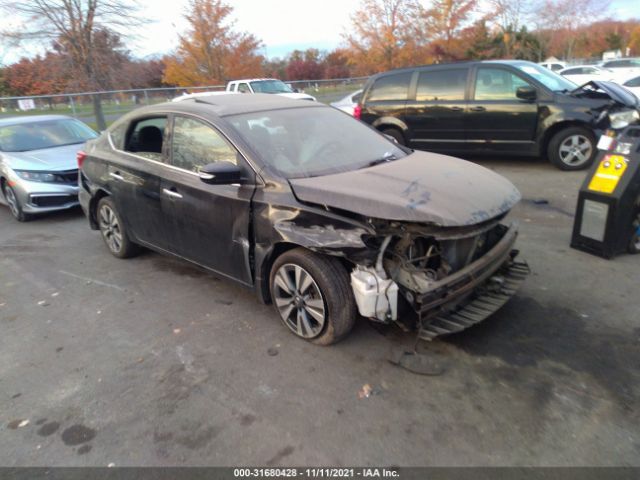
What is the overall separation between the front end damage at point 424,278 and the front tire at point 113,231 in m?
3.05

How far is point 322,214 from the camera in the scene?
3061 mm

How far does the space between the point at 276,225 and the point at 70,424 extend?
5.78 ft

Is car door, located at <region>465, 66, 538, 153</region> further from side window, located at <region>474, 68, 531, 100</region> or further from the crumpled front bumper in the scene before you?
the crumpled front bumper

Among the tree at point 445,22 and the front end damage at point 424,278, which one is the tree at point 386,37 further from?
the front end damage at point 424,278

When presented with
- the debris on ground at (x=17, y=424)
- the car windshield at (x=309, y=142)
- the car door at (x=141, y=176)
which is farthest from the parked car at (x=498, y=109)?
Result: the debris on ground at (x=17, y=424)

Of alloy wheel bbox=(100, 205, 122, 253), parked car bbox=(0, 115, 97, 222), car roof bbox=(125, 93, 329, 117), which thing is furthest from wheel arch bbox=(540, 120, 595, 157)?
parked car bbox=(0, 115, 97, 222)

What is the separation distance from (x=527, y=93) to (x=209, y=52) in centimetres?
1967

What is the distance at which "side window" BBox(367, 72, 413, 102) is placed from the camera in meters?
8.91

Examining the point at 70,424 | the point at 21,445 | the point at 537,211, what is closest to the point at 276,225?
the point at 70,424

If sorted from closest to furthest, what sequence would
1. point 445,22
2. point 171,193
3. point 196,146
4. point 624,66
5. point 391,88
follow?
1. point 196,146
2. point 171,193
3. point 391,88
4. point 624,66
5. point 445,22

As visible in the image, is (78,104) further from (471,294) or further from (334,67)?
(334,67)

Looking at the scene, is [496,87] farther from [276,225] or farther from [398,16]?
[398,16]

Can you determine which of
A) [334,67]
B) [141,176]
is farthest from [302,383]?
[334,67]

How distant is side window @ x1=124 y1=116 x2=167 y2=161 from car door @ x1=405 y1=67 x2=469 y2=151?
5555 millimetres
